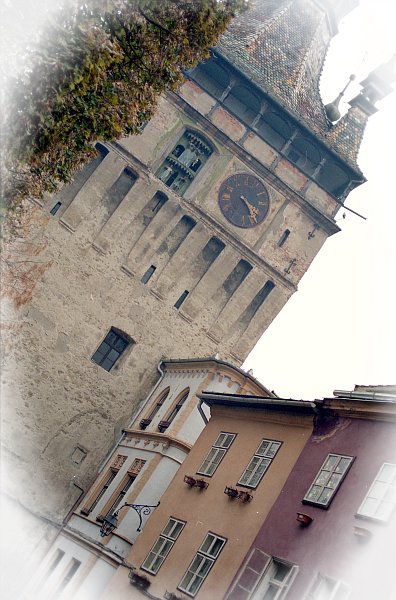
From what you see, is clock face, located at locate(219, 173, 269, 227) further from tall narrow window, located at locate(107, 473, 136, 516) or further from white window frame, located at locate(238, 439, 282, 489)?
white window frame, located at locate(238, 439, 282, 489)

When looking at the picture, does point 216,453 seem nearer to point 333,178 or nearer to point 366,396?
point 366,396

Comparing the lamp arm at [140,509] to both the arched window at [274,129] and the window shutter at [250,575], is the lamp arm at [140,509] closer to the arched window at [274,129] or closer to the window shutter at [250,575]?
the window shutter at [250,575]

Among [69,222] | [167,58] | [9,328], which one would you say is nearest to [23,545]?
[9,328]

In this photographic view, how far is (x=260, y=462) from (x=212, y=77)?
13609 mm

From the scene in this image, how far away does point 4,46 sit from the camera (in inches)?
370

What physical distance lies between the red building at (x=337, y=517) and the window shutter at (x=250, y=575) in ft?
0.05

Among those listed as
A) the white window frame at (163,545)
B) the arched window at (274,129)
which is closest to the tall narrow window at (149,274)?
the arched window at (274,129)

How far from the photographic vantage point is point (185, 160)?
25.0 meters

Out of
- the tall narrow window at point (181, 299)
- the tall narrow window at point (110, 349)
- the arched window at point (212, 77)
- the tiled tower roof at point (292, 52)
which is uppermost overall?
the tiled tower roof at point (292, 52)

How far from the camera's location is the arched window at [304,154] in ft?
84.3

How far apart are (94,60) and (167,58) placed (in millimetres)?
1959

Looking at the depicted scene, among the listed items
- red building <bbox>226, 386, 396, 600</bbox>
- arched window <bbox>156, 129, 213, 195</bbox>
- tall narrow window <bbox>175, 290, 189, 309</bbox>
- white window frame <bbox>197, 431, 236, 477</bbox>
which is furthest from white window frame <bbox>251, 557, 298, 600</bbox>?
arched window <bbox>156, 129, 213, 195</bbox>

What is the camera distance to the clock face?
983 inches

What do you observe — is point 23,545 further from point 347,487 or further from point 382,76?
point 382,76
